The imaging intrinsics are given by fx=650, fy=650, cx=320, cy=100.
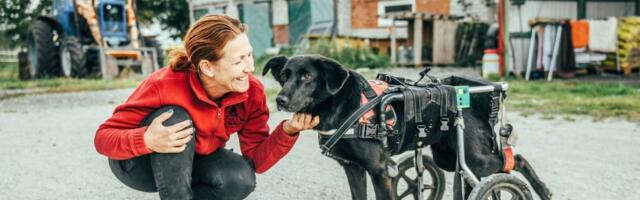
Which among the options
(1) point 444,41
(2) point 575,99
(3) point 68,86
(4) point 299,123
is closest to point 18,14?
(3) point 68,86

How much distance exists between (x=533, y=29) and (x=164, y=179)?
437 inches

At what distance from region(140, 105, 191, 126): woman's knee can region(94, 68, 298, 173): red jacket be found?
2 centimetres

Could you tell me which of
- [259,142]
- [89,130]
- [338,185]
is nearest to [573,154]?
[338,185]

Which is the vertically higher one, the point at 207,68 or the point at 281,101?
the point at 207,68

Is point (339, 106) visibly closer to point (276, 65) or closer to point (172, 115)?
point (276, 65)

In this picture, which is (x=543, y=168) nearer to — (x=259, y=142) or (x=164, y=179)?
(x=259, y=142)

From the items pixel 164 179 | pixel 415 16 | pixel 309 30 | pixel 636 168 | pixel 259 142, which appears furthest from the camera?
pixel 309 30

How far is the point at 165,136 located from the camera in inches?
92.4

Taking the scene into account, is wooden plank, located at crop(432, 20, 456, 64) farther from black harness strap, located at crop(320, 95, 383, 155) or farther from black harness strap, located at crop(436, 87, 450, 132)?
black harness strap, located at crop(320, 95, 383, 155)

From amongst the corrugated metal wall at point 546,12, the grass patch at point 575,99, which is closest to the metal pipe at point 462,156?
the grass patch at point 575,99

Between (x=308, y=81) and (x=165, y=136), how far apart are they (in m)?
0.64

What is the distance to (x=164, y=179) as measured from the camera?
2480mm

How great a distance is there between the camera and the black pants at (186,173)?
247cm

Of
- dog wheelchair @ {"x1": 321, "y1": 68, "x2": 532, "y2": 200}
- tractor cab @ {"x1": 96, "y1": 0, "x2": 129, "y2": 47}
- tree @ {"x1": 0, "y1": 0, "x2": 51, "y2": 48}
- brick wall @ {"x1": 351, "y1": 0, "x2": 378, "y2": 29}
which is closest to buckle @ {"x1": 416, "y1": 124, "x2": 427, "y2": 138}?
dog wheelchair @ {"x1": 321, "y1": 68, "x2": 532, "y2": 200}
